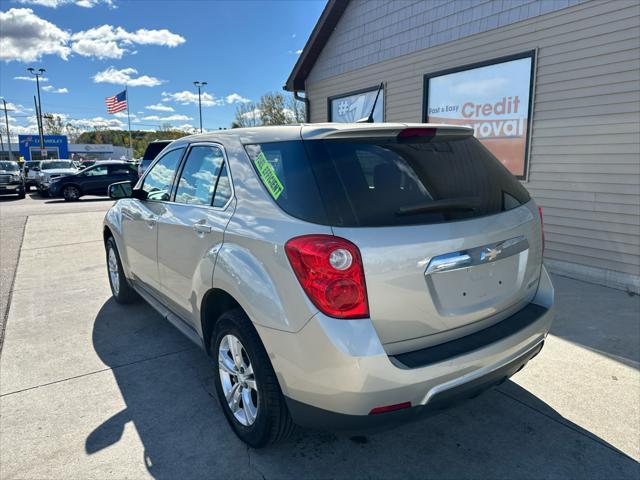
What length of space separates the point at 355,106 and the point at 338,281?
8379 mm

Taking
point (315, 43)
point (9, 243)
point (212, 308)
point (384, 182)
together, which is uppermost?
point (315, 43)

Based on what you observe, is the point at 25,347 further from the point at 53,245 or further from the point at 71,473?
the point at 53,245

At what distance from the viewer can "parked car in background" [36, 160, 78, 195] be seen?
1991cm

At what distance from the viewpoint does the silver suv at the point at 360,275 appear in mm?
1879

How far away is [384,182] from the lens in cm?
214

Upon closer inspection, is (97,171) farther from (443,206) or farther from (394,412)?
(394,412)

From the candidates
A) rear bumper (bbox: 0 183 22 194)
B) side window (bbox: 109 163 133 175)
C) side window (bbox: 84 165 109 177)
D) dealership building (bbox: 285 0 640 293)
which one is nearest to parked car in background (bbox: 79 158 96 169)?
rear bumper (bbox: 0 183 22 194)

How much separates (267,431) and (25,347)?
284cm

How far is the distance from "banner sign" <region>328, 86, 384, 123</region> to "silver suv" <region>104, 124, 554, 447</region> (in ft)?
21.9

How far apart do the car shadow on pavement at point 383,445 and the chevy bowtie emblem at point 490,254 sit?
2.47 ft

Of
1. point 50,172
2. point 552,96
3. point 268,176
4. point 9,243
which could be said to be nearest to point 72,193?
point 50,172

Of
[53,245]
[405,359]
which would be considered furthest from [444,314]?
[53,245]

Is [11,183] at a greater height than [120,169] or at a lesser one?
lesser

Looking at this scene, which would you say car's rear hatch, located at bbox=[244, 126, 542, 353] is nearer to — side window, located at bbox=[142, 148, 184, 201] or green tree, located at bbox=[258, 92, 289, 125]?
side window, located at bbox=[142, 148, 184, 201]
